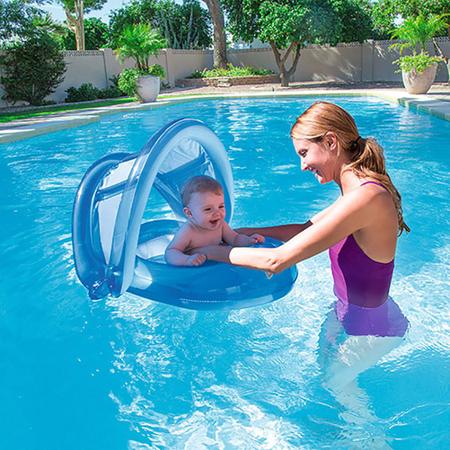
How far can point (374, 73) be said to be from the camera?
2658cm

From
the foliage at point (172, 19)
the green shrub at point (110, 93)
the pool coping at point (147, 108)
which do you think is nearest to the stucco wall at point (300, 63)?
the green shrub at point (110, 93)

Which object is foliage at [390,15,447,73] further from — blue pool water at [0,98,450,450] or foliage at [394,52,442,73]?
Answer: blue pool water at [0,98,450,450]

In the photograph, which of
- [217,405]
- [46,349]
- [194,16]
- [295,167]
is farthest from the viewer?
[194,16]

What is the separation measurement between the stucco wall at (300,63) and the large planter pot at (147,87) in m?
5.39

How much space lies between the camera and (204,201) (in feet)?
8.64

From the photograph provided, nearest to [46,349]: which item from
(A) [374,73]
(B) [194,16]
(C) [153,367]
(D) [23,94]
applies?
(C) [153,367]

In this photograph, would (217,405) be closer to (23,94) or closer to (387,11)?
(23,94)

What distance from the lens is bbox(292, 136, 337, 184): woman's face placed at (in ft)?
6.68

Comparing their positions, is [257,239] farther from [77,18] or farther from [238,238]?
[77,18]

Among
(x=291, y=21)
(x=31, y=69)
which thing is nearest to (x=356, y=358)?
(x=31, y=69)

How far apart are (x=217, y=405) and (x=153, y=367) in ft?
1.95

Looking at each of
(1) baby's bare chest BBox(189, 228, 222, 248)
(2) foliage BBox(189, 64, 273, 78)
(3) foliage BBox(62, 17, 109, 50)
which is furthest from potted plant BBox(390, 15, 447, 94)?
(3) foliage BBox(62, 17, 109, 50)

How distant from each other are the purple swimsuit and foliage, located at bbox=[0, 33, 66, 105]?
20.2 meters

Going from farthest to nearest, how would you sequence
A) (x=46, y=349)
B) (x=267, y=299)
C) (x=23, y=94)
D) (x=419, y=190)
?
(x=23, y=94) → (x=419, y=190) → (x=46, y=349) → (x=267, y=299)
